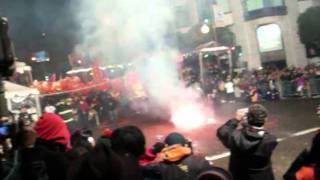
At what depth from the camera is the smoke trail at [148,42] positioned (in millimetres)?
19422

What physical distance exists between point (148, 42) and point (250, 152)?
1601cm

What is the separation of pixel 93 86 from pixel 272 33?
62.3 ft

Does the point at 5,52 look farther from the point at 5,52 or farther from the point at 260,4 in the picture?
the point at 260,4

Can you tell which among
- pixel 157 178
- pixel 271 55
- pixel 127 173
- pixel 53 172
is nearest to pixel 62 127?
pixel 53 172

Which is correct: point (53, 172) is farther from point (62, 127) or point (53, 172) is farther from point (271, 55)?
point (271, 55)

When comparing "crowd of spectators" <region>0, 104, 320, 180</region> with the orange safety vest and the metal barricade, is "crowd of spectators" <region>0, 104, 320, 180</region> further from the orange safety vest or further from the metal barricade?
the metal barricade

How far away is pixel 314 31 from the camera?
37.4 m

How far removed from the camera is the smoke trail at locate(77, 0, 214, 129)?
1942 centimetres

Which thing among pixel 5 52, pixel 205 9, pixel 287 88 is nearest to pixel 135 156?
pixel 5 52

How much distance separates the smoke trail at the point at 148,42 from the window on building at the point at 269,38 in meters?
20.6

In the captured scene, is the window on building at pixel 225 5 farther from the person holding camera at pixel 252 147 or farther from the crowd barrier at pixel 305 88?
the person holding camera at pixel 252 147

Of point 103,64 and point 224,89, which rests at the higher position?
point 103,64

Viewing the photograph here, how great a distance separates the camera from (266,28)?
42.0 metres

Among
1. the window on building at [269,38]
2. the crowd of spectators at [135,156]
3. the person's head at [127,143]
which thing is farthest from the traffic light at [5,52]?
the window on building at [269,38]
